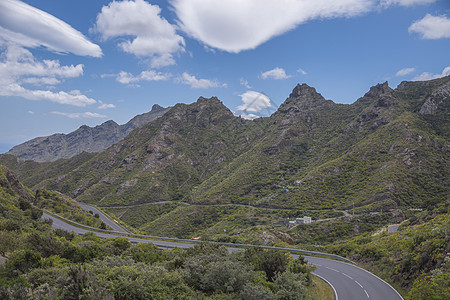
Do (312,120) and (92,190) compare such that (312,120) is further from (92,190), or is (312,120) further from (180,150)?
(92,190)

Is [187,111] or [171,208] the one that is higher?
[187,111]

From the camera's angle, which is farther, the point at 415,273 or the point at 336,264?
the point at 336,264

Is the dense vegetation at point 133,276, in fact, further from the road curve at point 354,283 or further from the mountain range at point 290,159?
the mountain range at point 290,159

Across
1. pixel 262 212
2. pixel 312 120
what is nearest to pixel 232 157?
pixel 312 120

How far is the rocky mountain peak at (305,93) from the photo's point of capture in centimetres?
15102

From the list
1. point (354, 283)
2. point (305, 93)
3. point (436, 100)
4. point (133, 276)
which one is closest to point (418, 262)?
point (354, 283)

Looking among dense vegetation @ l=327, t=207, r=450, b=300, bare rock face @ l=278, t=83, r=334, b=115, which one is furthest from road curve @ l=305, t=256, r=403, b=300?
bare rock face @ l=278, t=83, r=334, b=115

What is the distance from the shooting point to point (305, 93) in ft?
509

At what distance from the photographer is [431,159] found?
6619 centimetres

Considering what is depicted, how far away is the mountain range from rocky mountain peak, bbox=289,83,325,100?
36.2 inches

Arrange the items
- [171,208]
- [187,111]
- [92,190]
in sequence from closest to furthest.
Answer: [171,208] → [92,190] → [187,111]

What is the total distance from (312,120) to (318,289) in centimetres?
12650

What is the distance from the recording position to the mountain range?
64.7 meters

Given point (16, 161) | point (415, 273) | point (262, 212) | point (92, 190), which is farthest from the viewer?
point (16, 161)
